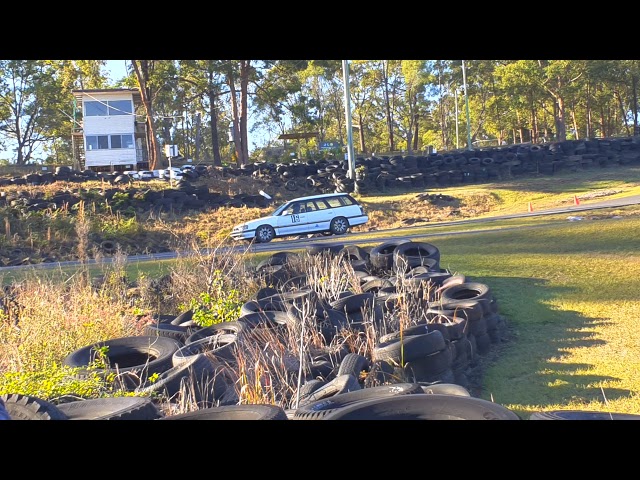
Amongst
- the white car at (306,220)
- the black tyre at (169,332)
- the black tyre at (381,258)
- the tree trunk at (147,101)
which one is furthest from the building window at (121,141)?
the black tyre at (169,332)

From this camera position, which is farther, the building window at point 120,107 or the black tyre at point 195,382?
the building window at point 120,107

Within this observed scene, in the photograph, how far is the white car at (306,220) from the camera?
997 inches

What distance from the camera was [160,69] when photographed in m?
51.2

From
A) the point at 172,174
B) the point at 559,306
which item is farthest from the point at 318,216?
the point at 559,306

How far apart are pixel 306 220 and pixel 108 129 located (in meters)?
29.3

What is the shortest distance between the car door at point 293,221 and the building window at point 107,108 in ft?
95.2

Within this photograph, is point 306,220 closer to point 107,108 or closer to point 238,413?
point 238,413

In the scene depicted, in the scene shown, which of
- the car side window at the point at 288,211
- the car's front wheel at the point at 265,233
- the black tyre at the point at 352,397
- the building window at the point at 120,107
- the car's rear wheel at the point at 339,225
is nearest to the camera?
the black tyre at the point at 352,397

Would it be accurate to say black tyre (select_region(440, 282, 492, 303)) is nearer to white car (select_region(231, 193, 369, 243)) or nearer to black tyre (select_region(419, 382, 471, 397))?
black tyre (select_region(419, 382, 471, 397))

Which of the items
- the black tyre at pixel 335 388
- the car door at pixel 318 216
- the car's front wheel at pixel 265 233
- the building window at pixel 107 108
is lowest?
the black tyre at pixel 335 388

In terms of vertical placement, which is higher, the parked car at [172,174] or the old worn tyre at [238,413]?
the parked car at [172,174]

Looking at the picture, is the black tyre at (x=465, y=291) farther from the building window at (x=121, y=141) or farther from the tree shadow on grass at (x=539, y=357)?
the building window at (x=121, y=141)
